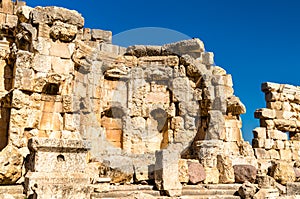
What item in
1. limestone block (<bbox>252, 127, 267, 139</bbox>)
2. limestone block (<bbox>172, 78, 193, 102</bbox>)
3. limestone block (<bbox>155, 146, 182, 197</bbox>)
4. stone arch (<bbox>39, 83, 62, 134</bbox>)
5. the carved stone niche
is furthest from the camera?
limestone block (<bbox>252, 127, 267, 139</bbox>)

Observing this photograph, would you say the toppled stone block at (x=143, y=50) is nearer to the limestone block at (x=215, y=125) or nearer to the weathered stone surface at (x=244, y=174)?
the limestone block at (x=215, y=125)

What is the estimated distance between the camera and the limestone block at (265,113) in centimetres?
1292

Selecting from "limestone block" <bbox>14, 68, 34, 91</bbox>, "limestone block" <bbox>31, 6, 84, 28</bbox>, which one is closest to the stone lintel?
"limestone block" <bbox>14, 68, 34, 91</bbox>

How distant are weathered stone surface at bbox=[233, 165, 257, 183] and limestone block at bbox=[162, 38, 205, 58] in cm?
404

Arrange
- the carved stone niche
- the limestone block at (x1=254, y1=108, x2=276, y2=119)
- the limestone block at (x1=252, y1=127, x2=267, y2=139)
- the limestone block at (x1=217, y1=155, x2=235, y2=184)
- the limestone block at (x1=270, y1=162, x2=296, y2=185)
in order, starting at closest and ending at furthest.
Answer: the carved stone niche
the limestone block at (x1=217, y1=155, x2=235, y2=184)
the limestone block at (x1=270, y1=162, x2=296, y2=185)
the limestone block at (x1=252, y1=127, x2=267, y2=139)
the limestone block at (x1=254, y1=108, x2=276, y2=119)

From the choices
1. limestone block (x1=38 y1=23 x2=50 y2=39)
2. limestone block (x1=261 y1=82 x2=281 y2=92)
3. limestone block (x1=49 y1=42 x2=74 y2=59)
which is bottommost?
limestone block (x1=261 y1=82 x2=281 y2=92)

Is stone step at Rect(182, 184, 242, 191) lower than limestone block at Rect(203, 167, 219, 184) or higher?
lower

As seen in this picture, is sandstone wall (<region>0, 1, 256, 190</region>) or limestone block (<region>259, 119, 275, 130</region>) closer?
sandstone wall (<region>0, 1, 256, 190</region>)

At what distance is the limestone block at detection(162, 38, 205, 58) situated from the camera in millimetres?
11922

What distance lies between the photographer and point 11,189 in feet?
20.8

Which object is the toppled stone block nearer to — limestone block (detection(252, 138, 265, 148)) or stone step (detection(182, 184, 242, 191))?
limestone block (detection(252, 138, 265, 148))

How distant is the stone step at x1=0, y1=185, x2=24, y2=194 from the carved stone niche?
0.70 feet

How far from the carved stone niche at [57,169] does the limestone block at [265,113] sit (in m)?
7.92

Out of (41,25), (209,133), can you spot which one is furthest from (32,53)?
(209,133)
